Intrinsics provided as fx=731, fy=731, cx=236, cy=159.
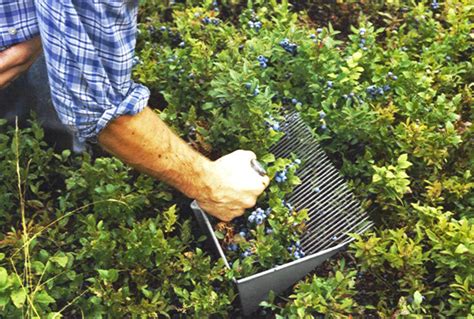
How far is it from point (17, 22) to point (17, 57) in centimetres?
15

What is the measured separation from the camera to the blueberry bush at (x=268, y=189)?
7.72 feet

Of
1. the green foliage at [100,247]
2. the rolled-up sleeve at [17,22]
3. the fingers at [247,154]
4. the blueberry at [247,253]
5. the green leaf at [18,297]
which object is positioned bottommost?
the green foliage at [100,247]

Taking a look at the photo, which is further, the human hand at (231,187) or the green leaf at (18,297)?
the human hand at (231,187)

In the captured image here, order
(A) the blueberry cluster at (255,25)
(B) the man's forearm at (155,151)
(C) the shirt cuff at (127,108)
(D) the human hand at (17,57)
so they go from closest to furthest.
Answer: (C) the shirt cuff at (127,108) < (B) the man's forearm at (155,151) < (D) the human hand at (17,57) < (A) the blueberry cluster at (255,25)

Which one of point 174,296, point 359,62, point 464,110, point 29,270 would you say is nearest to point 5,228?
point 29,270

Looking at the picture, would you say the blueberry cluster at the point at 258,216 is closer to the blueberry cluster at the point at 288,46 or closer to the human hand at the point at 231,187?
the human hand at the point at 231,187

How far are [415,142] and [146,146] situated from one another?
104 centimetres

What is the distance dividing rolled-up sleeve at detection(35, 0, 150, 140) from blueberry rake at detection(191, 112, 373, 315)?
506 mm

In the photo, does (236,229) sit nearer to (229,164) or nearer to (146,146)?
(229,164)

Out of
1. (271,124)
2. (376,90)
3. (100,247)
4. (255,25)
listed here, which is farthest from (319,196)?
(255,25)

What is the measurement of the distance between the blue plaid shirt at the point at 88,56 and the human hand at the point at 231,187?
394 mm

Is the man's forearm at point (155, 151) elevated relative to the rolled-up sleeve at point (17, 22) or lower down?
lower down

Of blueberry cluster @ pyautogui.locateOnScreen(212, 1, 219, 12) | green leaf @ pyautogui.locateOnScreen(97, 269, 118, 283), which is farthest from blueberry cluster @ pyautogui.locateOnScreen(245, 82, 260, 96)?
blueberry cluster @ pyautogui.locateOnScreen(212, 1, 219, 12)

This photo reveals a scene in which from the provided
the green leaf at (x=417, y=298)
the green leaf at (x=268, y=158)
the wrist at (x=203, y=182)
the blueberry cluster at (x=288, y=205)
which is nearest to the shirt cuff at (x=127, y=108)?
the wrist at (x=203, y=182)
